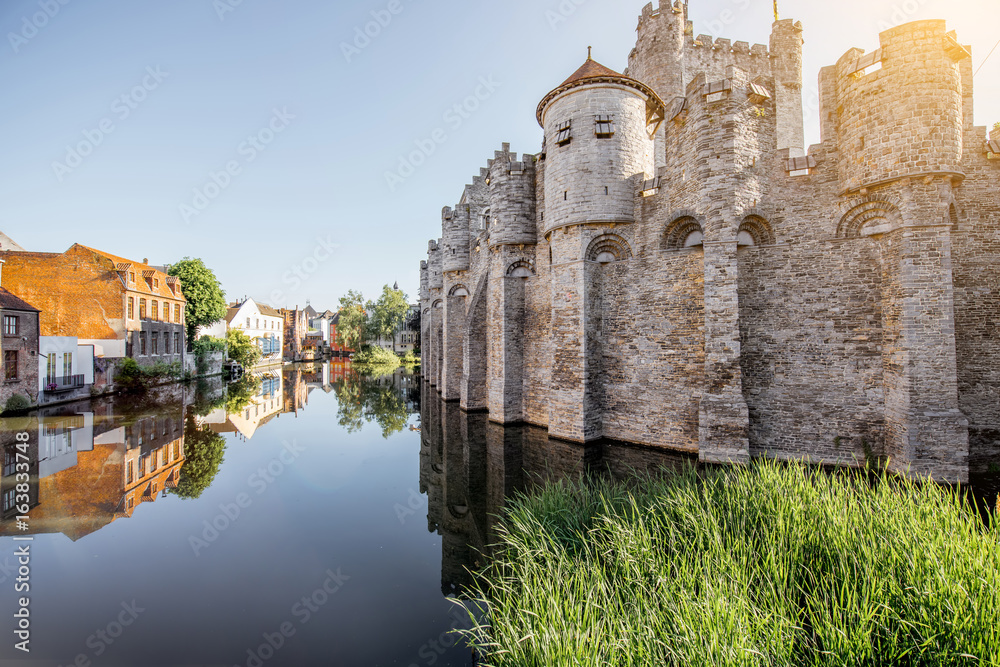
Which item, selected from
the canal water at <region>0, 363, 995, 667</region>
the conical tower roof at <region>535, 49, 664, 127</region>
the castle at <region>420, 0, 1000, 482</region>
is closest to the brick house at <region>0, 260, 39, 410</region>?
the canal water at <region>0, 363, 995, 667</region>

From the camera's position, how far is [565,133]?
12680mm

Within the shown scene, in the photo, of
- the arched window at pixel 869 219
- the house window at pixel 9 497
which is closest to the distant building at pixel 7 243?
the house window at pixel 9 497

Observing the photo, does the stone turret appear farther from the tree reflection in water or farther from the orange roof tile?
the orange roof tile

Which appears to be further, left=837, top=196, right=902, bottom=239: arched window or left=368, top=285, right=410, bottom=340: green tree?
left=368, top=285, right=410, bottom=340: green tree

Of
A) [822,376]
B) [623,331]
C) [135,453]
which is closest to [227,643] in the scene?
[135,453]

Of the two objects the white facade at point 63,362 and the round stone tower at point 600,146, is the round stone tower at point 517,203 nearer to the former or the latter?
the round stone tower at point 600,146

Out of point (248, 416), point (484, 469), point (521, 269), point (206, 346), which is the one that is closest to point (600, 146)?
point (521, 269)

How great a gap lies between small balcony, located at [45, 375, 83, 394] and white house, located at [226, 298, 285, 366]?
23.5m

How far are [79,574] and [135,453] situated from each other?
261 inches

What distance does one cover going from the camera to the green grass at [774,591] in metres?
2.67

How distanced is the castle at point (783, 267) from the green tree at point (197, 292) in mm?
33386

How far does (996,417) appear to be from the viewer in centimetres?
898

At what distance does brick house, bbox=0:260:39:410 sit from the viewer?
51.8 ft

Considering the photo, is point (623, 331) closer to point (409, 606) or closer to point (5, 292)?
point (409, 606)
